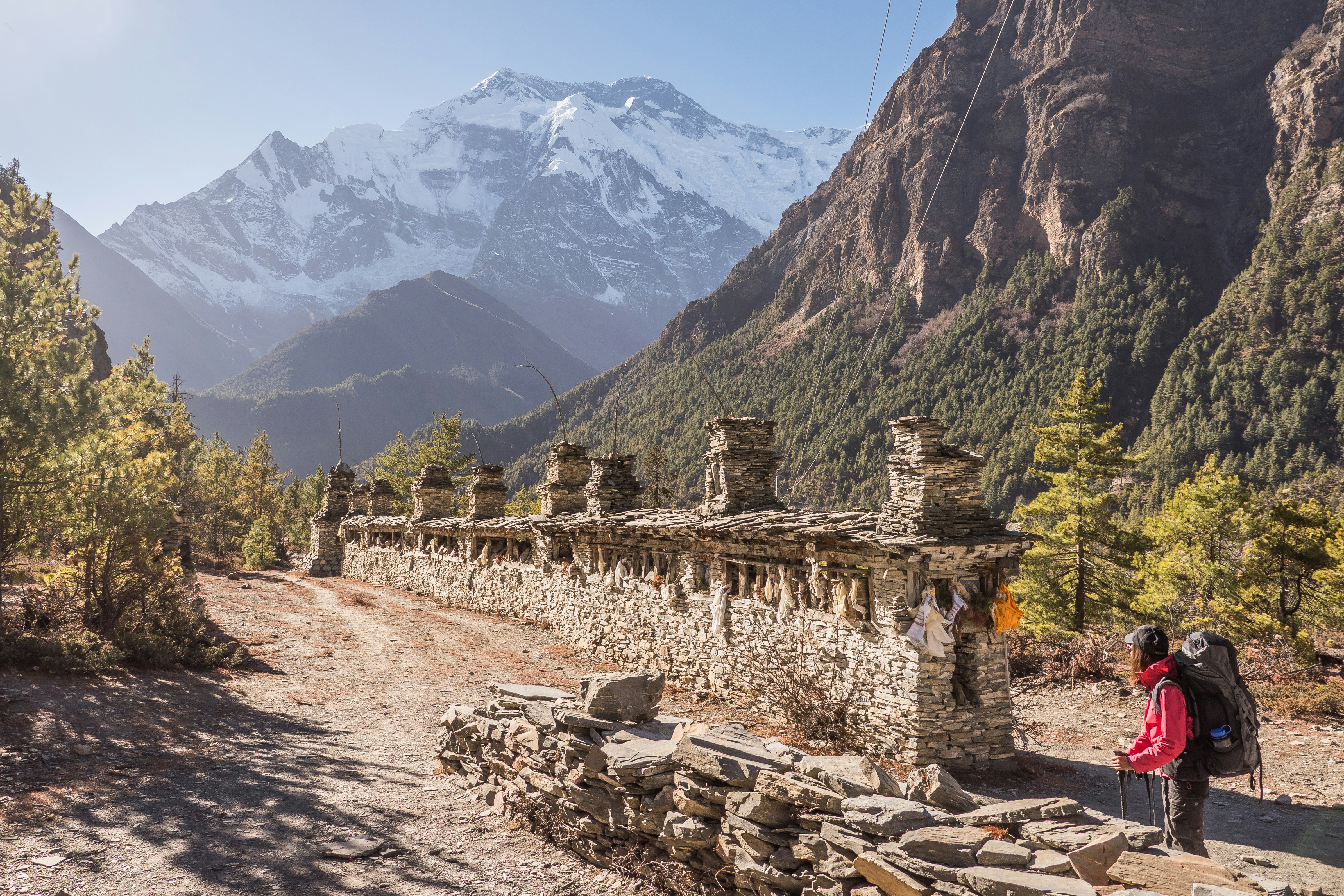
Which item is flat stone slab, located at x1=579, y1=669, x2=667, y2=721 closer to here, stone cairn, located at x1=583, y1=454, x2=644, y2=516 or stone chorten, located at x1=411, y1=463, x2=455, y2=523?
stone cairn, located at x1=583, y1=454, x2=644, y2=516

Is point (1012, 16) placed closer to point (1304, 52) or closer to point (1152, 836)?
point (1304, 52)

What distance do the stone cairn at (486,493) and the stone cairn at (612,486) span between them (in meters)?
5.90

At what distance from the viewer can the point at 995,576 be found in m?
8.16

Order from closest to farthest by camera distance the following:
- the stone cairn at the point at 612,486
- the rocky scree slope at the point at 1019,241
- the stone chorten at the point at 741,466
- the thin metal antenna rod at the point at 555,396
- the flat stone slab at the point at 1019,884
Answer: the flat stone slab at the point at 1019,884 → the stone chorten at the point at 741,466 → the thin metal antenna rod at the point at 555,396 → the stone cairn at the point at 612,486 → the rocky scree slope at the point at 1019,241

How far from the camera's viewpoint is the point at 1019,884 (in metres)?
3.61

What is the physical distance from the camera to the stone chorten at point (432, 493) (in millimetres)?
23734

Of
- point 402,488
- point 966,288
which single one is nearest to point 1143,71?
point 966,288

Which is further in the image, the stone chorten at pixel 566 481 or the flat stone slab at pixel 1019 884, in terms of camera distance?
the stone chorten at pixel 566 481

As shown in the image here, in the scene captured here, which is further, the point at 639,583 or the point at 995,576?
the point at 639,583

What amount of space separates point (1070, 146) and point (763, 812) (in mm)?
146402

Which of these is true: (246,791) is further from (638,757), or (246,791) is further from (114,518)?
(114,518)

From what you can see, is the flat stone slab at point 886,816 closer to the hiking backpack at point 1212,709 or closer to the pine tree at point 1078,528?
the hiking backpack at point 1212,709

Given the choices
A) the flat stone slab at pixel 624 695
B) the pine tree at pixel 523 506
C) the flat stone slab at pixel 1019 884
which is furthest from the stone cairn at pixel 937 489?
the pine tree at pixel 523 506

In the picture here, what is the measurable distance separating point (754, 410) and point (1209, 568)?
9657 centimetres
